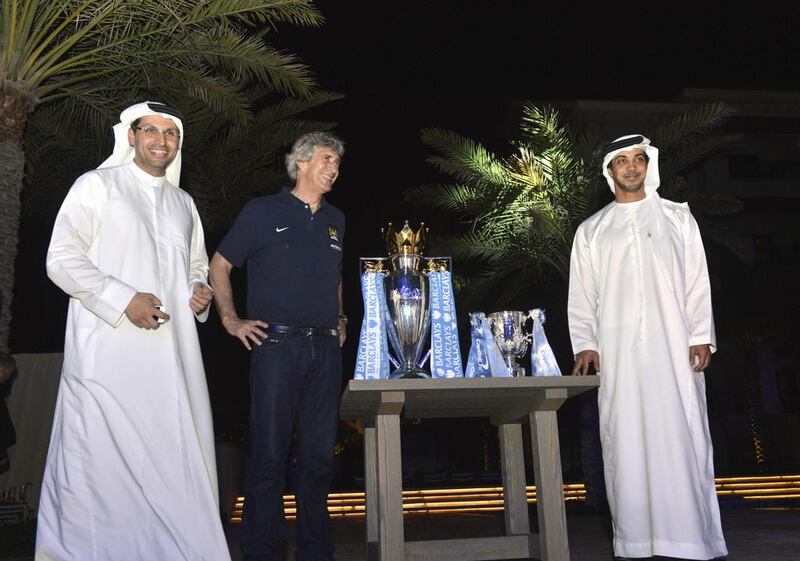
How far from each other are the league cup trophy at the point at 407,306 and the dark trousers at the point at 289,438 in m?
0.38

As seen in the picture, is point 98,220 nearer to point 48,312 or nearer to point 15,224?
point 15,224

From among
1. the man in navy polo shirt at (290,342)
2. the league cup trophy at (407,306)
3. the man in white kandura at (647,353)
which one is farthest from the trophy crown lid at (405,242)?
the man in white kandura at (647,353)

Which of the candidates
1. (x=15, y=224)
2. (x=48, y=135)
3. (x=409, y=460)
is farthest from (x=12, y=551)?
(x=409, y=460)

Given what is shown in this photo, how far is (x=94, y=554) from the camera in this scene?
3080 mm

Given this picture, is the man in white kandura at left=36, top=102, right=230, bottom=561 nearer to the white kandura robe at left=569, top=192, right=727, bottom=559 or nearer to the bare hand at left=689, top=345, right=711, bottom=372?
the white kandura robe at left=569, top=192, right=727, bottom=559

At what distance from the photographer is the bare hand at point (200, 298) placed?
3543 millimetres

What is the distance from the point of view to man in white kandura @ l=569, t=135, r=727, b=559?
3.92 m

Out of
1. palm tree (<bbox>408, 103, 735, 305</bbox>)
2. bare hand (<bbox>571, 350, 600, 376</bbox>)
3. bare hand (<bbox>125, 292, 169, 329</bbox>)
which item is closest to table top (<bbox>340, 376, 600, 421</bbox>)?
bare hand (<bbox>571, 350, 600, 376</bbox>)

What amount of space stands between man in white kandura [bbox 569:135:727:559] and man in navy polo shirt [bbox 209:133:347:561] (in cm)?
133

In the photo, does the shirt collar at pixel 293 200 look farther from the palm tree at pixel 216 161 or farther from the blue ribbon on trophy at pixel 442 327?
the palm tree at pixel 216 161

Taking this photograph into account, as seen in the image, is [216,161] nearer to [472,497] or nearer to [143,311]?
[472,497]

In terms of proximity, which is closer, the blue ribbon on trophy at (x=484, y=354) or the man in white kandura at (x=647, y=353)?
the man in white kandura at (x=647, y=353)

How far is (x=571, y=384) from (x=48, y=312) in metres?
16.0

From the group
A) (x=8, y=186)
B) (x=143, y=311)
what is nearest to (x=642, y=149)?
(x=143, y=311)
